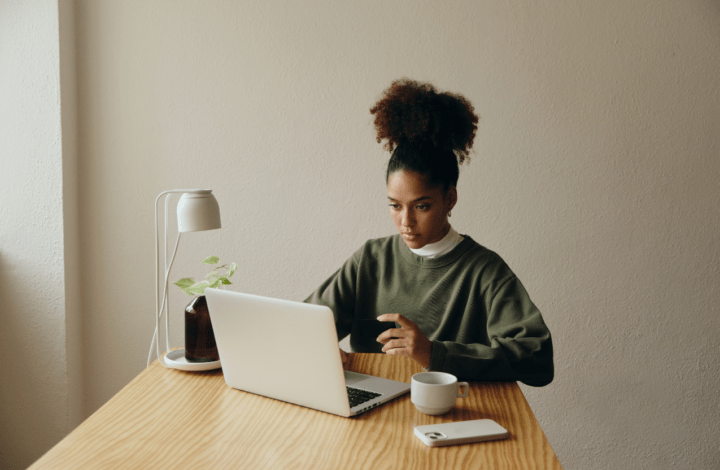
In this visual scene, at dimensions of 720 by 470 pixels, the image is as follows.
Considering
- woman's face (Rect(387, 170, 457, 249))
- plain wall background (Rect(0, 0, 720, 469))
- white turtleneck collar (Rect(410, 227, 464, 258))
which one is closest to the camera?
woman's face (Rect(387, 170, 457, 249))

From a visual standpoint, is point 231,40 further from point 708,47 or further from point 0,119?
point 708,47

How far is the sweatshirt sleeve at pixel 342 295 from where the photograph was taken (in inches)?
64.5

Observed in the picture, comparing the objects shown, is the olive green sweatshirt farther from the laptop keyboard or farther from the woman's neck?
the laptop keyboard

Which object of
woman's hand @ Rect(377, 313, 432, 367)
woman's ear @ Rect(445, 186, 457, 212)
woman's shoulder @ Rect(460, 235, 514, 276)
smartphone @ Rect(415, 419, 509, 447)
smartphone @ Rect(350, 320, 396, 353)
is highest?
woman's ear @ Rect(445, 186, 457, 212)

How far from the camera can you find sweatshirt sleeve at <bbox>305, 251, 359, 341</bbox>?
64.5 inches

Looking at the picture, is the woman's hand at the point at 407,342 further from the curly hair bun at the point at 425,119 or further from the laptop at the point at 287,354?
the curly hair bun at the point at 425,119

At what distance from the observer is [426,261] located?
1.57m

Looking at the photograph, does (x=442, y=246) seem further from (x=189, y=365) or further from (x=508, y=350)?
(x=189, y=365)

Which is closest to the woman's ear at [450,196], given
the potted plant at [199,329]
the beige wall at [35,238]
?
the potted plant at [199,329]

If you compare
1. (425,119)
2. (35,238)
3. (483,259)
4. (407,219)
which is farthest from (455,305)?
(35,238)

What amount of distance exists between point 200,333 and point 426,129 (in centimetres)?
75

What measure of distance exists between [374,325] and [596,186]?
3.34ft

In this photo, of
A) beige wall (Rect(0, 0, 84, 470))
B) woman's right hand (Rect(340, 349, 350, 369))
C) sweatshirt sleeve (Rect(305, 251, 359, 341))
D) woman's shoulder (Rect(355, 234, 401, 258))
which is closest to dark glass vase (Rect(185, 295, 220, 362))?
woman's right hand (Rect(340, 349, 350, 369))

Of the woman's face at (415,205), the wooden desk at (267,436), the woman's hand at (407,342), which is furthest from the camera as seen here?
the woman's face at (415,205)
